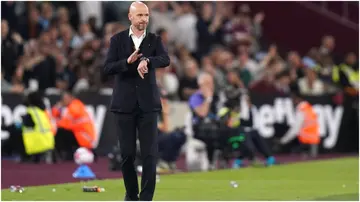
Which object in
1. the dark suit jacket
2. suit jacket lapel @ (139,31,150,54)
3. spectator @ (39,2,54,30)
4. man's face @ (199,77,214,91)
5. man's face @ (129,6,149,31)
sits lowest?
man's face @ (199,77,214,91)

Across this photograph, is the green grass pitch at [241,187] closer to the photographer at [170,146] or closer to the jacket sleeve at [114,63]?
the photographer at [170,146]

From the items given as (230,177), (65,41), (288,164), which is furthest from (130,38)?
(65,41)

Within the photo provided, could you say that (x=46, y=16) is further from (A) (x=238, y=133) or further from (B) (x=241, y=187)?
(B) (x=241, y=187)

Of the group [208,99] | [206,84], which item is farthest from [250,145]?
[206,84]

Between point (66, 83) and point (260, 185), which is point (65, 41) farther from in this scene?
point (260, 185)

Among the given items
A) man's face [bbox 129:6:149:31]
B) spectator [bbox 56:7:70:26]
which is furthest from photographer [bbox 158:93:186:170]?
man's face [bbox 129:6:149:31]

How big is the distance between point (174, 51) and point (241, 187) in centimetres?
1175

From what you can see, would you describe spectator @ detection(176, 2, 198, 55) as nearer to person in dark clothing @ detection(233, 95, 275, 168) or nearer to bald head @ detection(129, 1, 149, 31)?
person in dark clothing @ detection(233, 95, 275, 168)

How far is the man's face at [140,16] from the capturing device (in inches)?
491

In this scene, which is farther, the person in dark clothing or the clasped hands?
the person in dark clothing

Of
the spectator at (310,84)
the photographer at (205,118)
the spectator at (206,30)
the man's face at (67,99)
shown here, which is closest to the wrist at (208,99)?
the photographer at (205,118)

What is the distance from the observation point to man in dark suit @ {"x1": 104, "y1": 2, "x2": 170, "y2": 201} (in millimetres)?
12594

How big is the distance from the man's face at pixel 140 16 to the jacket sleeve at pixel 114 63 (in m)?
0.34

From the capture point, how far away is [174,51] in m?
28.1
